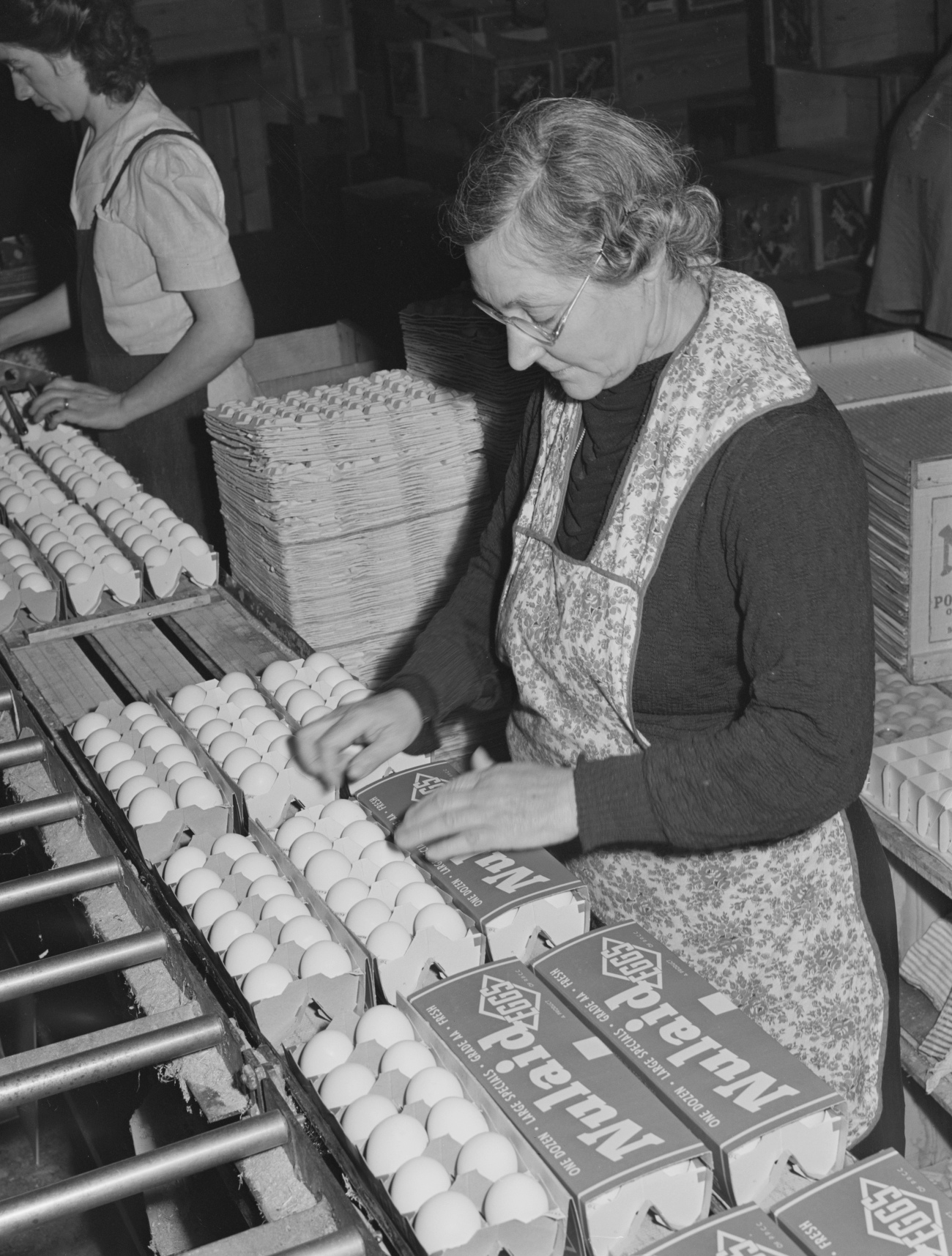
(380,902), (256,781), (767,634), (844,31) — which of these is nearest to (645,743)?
(767,634)

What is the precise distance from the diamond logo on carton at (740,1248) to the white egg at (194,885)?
74 cm

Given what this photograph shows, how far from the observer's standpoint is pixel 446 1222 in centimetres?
107

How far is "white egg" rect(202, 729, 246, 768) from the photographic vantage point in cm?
185

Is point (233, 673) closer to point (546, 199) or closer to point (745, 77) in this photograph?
point (546, 199)

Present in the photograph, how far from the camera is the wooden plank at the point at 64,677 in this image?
7.04 ft

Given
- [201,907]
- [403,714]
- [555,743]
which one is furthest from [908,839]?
[201,907]

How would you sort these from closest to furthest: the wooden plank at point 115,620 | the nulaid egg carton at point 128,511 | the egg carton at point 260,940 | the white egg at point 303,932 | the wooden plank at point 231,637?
1. the egg carton at point 260,940
2. the white egg at point 303,932
3. the wooden plank at point 231,637
4. the wooden plank at point 115,620
5. the nulaid egg carton at point 128,511

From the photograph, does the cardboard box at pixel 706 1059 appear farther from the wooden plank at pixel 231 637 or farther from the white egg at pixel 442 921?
the wooden plank at pixel 231 637

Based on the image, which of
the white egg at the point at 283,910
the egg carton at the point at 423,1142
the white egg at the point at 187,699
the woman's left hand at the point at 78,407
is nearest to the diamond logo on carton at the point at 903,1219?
the egg carton at the point at 423,1142

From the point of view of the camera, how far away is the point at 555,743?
72.3 inches

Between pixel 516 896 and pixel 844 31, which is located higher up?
pixel 844 31

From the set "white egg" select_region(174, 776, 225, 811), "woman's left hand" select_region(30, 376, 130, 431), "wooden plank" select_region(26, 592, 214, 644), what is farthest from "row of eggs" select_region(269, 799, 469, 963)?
"woman's left hand" select_region(30, 376, 130, 431)

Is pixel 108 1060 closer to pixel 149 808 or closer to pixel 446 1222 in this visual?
pixel 446 1222

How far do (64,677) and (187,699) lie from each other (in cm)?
34
